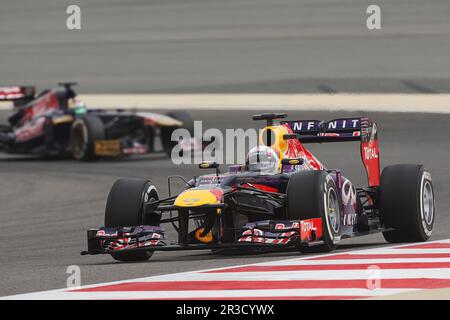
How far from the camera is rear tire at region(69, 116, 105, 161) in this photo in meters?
24.7

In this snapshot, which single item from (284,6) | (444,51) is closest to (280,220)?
(444,51)

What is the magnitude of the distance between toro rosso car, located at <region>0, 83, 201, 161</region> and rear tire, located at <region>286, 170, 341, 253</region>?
13474 mm

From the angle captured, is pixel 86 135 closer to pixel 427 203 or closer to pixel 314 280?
pixel 427 203

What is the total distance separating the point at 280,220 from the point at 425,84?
22432 mm

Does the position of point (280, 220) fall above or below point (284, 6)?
below

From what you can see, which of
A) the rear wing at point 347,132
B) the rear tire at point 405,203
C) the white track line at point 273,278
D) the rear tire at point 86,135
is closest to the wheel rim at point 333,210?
the white track line at point 273,278

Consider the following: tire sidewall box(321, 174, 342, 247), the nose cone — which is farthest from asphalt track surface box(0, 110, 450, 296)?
the nose cone

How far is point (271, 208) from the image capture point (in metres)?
11.7

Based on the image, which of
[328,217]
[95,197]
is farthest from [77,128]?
[328,217]

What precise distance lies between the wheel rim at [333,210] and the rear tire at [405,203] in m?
1.00

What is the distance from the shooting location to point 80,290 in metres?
9.09

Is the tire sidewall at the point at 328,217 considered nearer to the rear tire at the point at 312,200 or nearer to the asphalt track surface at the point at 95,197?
the rear tire at the point at 312,200

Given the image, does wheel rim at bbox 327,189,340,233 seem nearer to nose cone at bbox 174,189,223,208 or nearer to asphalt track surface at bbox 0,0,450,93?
nose cone at bbox 174,189,223,208
